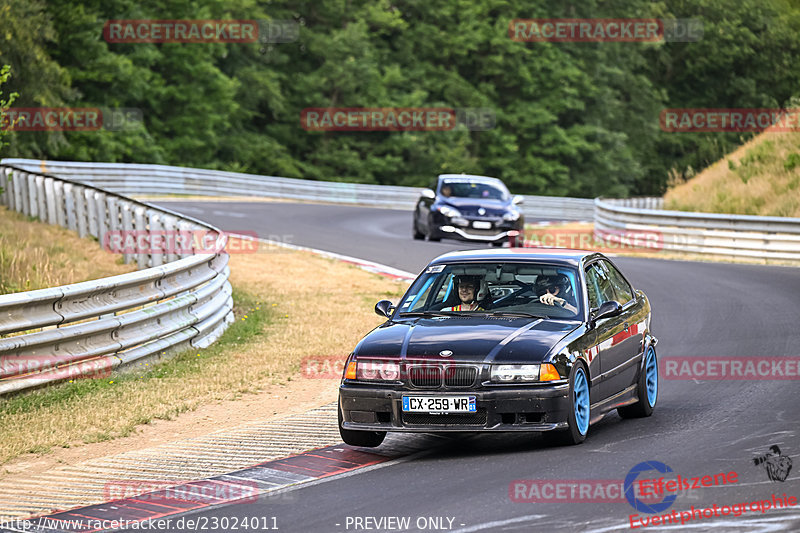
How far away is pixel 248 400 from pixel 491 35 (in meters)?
60.6

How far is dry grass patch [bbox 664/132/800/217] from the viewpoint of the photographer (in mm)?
31219

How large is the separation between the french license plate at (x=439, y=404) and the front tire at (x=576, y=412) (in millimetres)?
688

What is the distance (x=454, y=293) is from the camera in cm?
977

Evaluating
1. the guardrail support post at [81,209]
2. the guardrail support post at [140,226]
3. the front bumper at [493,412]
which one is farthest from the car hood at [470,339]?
the guardrail support post at [81,209]

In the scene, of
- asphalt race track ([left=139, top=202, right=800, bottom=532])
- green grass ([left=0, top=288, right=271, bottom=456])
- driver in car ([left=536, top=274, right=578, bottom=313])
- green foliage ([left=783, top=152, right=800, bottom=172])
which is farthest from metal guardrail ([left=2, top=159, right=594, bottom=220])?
driver in car ([left=536, top=274, right=578, bottom=313])

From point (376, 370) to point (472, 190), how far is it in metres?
18.4

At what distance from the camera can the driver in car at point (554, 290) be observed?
374 inches

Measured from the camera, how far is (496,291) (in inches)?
383

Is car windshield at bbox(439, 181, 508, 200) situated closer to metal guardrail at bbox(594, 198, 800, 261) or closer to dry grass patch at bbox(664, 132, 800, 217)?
metal guardrail at bbox(594, 198, 800, 261)

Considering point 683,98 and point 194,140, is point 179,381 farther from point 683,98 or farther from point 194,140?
point 683,98

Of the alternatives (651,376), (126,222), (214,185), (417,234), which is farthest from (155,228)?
(214,185)

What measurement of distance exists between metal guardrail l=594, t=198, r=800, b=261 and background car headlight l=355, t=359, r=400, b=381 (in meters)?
18.1

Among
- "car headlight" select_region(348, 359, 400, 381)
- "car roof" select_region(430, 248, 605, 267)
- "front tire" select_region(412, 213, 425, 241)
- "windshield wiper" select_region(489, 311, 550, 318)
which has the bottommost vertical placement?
"front tire" select_region(412, 213, 425, 241)

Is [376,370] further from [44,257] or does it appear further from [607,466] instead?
[44,257]
